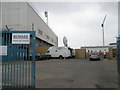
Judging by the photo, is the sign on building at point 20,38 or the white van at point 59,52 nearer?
the sign on building at point 20,38

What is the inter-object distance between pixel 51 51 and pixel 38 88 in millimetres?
31385

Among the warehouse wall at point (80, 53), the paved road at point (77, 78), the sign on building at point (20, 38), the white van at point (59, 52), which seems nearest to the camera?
the sign on building at point (20, 38)

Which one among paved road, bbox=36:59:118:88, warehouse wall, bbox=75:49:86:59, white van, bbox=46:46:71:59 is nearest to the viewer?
paved road, bbox=36:59:118:88

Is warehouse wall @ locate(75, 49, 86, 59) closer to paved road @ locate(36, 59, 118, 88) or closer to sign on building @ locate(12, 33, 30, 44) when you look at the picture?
paved road @ locate(36, 59, 118, 88)

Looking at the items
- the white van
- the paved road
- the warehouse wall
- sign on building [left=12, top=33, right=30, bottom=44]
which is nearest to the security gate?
sign on building [left=12, top=33, right=30, bottom=44]

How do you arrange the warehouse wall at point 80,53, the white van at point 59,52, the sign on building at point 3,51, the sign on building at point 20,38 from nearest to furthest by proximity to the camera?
the sign on building at point 20,38
the sign on building at point 3,51
the white van at point 59,52
the warehouse wall at point 80,53

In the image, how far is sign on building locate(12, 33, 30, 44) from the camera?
296 inches

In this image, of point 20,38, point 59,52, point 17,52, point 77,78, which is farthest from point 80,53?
point 20,38

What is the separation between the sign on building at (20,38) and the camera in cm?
751

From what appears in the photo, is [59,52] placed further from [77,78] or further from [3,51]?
[3,51]

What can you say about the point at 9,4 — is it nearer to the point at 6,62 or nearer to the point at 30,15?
the point at 30,15

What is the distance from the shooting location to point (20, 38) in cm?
755

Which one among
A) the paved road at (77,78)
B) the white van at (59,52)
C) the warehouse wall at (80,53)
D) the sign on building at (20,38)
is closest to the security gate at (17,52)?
the sign on building at (20,38)

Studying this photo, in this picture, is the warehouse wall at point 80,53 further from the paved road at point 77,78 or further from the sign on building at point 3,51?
the sign on building at point 3,51
